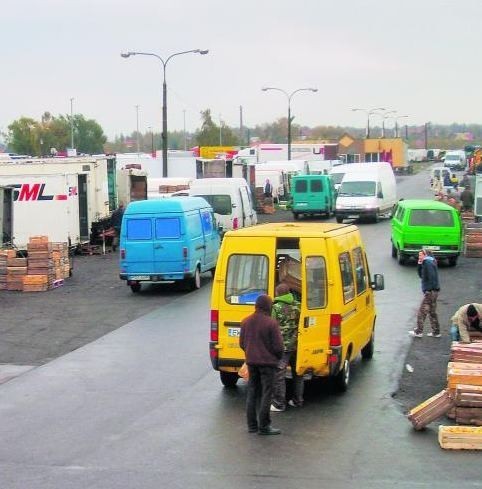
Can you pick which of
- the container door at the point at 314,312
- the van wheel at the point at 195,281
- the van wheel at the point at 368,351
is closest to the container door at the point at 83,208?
the van wheel at the point at 195,281

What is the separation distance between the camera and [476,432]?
10.6 m

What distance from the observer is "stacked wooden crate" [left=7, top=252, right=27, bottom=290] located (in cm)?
2619

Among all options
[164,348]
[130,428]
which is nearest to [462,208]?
[164,348]

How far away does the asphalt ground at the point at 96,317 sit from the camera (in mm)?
15078

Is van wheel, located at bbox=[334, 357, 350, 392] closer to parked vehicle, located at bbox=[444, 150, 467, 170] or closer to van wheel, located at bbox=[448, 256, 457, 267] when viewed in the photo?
van wheel, located at bbox=[448, 256, 457, 267]

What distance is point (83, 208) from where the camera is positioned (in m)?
36.0

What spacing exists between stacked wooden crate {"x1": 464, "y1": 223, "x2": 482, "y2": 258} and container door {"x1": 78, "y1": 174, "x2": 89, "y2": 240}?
13.5 metres

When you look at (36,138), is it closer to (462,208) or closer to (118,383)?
(462,208)

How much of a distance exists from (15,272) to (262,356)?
1626 centimetres

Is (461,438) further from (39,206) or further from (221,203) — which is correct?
(221,203)

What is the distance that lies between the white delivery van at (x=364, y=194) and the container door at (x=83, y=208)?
530 inches

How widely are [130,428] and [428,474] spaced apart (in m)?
3.81

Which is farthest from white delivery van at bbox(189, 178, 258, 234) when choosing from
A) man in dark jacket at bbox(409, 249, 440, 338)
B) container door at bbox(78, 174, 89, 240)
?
man in dark jacket at bbox(409, 249, 440, 338)

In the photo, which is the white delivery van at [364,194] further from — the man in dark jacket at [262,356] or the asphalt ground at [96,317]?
the man in dark jacket at [262,356]
